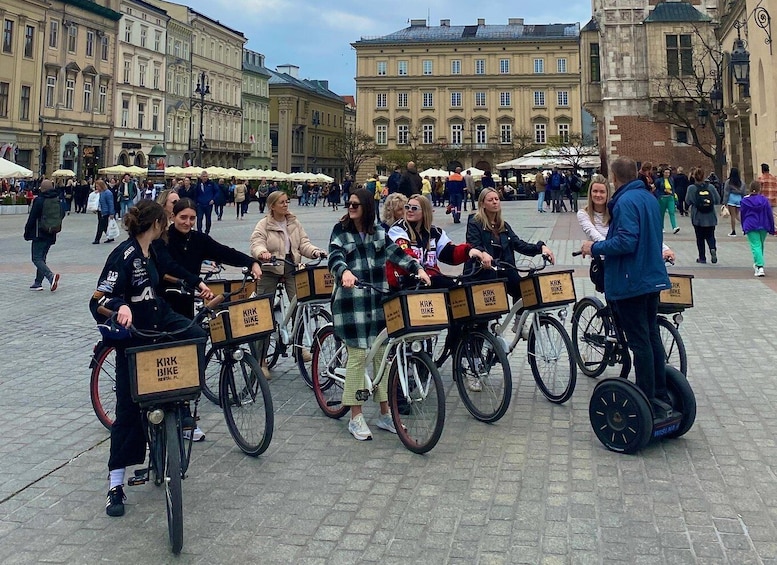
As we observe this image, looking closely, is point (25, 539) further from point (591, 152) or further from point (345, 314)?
point (591, 152)

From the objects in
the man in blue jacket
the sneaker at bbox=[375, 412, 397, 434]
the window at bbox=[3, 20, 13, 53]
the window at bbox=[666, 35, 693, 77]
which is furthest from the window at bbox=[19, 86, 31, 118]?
the man in blue jacket

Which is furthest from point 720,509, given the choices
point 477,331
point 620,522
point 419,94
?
point 419,94

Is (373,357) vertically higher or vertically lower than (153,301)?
lower

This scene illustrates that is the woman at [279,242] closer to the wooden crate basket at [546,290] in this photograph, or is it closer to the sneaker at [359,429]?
the sneaker at [359,429]

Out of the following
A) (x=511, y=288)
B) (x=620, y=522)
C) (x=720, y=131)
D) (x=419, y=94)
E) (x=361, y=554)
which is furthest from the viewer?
(x=419, y=94)

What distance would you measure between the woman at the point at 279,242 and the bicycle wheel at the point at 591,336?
101 inches

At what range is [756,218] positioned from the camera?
12.8m

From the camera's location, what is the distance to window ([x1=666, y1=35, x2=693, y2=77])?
39.4m

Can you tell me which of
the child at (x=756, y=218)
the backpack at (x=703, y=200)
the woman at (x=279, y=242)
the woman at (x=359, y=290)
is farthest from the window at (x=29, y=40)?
the woman at (x=359, y=290)

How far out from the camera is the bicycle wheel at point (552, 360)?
20.3ft

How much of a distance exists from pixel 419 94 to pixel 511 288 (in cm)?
8769

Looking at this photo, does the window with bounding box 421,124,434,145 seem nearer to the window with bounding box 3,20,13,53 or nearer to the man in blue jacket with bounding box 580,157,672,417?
the window with bounding box 3,20,13,53

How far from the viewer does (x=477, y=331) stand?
598cm

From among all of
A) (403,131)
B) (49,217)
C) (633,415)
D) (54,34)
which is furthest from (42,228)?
(403,131)
